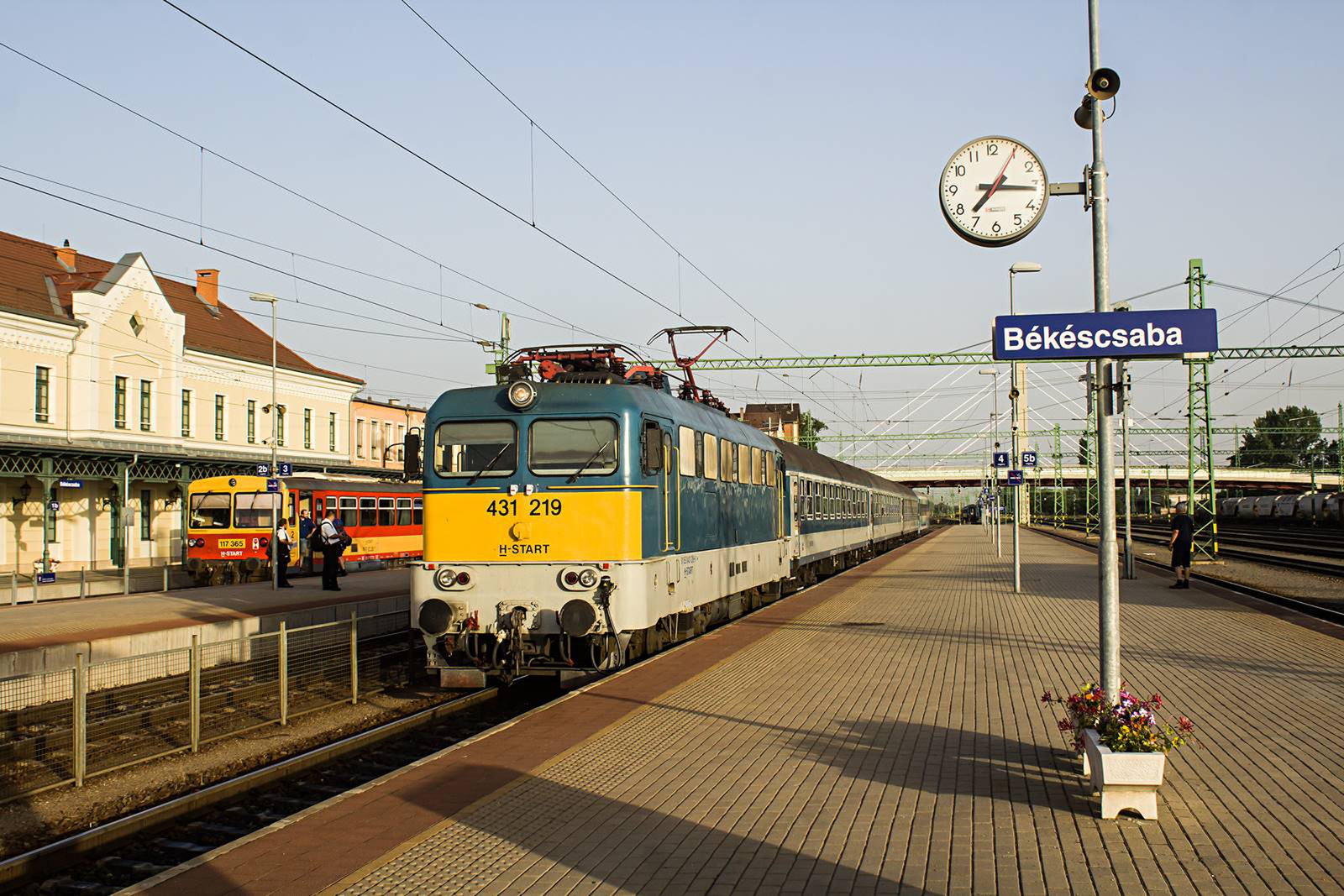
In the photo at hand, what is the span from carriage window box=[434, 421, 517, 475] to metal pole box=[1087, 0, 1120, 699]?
6.52 m

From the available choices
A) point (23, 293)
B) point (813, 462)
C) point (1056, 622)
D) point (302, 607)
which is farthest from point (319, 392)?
point (1056, 622)

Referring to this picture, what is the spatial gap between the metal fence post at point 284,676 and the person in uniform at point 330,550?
41.3ft

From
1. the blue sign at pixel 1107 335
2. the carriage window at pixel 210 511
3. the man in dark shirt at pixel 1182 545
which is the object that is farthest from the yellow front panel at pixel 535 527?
the carriage window at pixel 210 511

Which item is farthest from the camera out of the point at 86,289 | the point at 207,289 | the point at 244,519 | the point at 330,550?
the point at 207,289

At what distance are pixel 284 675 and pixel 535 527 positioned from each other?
9.84 feet

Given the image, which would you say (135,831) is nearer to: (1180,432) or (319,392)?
(319,392)

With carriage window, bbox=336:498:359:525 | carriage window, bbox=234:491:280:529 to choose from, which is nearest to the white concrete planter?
carriage window, bbox=234:491:280:529

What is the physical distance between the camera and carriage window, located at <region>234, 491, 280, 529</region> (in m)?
33.2

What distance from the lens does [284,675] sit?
39.6 feet

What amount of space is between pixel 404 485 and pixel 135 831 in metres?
33.2

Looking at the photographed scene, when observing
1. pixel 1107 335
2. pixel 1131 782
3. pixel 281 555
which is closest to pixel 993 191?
pixel 1107 335

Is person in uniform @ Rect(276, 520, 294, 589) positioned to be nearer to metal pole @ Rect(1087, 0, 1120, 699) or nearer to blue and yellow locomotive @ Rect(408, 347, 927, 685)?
blue and yellow locomotive @ Rect(408, 347, 927, 685)

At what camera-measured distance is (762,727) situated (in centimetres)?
1019

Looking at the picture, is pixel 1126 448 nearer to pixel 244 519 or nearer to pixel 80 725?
pixel 80 725
